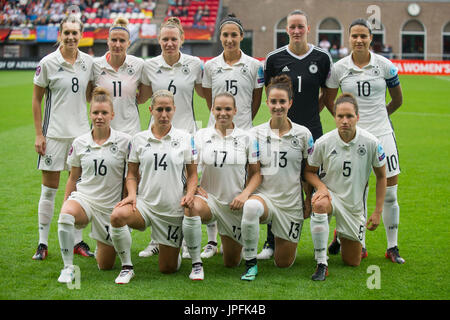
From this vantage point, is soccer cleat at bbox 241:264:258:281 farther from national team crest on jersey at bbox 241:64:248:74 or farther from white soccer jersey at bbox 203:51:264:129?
national team crest on jersey at bbox 241:64:248:74

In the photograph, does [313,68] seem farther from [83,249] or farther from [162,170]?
[83,249]

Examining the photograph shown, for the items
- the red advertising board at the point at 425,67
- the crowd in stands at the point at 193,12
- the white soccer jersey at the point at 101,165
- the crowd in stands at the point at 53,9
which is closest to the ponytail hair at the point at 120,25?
the white soccer jersey at the point at 101,165

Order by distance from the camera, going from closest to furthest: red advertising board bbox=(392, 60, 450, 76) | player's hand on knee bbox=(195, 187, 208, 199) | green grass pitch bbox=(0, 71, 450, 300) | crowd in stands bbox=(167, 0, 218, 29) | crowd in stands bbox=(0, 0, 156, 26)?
green grass pitch bbox=(0, 71, 450, 300) < player's hand on knee bbox=(195, 187, 208, 199) < red advertising board bbox=(392, 60, 450, 76) < crowd in stands bbox=(0, 0, 156, 26) < crowd in stands bbox=(167, 0, 218, 29)

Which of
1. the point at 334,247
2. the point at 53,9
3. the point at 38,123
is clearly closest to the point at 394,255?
the point at 334,247

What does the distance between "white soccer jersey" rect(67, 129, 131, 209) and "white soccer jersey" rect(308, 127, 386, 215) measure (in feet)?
5.11

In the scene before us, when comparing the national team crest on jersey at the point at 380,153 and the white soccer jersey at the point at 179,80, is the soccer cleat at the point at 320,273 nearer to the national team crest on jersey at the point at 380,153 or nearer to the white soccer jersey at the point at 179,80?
the national team crest on jersey at the point at 380,153

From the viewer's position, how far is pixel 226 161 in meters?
4.77

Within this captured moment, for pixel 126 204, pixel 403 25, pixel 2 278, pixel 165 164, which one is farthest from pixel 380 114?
pixel 403 25

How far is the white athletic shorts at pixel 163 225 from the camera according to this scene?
4609mm

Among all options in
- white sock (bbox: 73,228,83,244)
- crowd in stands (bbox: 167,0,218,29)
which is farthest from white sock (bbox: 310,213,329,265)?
crowd in stands (bbox: 167,0,218,29)

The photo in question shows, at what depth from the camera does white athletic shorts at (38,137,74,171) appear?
521cm
